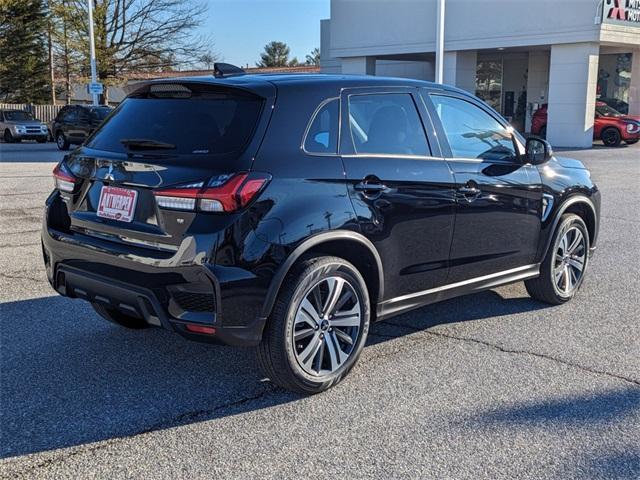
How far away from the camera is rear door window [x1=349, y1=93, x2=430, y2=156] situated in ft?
13.9

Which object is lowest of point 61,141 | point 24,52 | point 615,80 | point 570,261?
point 61,141

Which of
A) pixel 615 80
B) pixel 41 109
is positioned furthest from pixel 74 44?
pixel 615 80

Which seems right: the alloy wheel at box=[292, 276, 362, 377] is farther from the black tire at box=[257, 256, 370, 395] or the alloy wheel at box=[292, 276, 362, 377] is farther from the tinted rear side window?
the tinted rear side window

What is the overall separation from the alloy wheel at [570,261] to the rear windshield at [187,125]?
123 inches

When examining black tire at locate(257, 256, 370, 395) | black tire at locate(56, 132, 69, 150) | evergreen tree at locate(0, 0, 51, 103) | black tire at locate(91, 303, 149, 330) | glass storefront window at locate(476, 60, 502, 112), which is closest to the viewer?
black tire at locate(257, 256, 370, 395)

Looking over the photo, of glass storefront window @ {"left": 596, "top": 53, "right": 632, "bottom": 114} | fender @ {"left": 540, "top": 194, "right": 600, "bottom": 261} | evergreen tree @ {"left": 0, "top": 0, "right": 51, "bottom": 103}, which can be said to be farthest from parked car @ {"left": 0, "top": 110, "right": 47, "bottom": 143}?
fender @ {"left": 540, "top": 194, "right": 600, "bottom": 261}

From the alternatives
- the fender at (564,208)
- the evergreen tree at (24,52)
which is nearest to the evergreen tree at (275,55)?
the evergreen tree at (24,52)

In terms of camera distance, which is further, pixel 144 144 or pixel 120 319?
pixel 120 319

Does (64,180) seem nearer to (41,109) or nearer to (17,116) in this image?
(17,116)

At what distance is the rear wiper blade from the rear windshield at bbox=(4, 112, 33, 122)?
32.9 metres

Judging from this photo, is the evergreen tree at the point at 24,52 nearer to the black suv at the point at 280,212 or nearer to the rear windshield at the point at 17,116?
the rear windshield at the point at 17,116

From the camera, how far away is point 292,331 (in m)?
3.79

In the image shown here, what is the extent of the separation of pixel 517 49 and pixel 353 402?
92.8 ft

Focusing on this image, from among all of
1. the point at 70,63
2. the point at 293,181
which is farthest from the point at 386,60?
the point at 293,181
